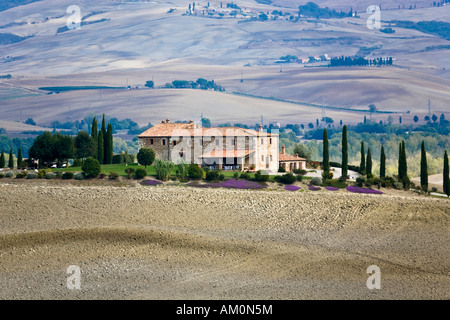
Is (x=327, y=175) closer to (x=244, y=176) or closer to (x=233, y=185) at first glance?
(x=244, y=176)

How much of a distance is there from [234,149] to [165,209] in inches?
905

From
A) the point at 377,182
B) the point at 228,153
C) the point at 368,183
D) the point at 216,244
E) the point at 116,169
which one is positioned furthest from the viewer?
the point at 228,153

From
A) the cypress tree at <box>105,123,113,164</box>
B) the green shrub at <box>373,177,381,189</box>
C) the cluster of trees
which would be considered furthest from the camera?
the cypress tree at <box>105,123,113,164</box>

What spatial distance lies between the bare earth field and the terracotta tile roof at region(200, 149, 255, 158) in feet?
50.5

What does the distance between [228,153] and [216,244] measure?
2938 centimetres

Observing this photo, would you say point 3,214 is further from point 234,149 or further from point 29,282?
point 234,149

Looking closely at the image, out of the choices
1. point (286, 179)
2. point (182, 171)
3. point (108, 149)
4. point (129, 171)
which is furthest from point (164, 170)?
point (108, 149)

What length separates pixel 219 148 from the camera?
67500 mm

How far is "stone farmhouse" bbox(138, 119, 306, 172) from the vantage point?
65.9 meters

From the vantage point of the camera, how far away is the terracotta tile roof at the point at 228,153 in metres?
65.9

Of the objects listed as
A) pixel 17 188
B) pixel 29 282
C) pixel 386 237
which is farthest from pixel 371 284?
pixel 17 188

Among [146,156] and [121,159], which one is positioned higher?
[146,156]

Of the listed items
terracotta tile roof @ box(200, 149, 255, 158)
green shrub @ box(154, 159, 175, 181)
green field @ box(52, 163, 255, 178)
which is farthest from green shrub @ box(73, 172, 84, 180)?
terracotta tile roof @ box(200, 149, 255, 158)

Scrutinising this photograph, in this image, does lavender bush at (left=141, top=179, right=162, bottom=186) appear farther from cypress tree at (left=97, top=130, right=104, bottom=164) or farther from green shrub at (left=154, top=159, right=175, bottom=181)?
cypress tree at (left=97, top=130, right=104, bottom=164)
